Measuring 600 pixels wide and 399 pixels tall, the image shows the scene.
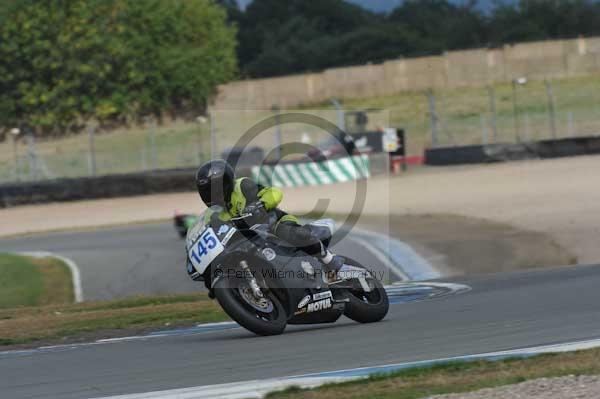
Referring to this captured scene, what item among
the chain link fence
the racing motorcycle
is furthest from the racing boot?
the chain link fence

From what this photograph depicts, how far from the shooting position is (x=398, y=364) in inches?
259

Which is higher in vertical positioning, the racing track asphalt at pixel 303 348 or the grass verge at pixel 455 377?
the grass verge at pixel 455 377

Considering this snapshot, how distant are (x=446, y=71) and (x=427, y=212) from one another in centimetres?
3165

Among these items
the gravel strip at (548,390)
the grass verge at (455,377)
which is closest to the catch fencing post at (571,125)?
the grass verge at (455,377)

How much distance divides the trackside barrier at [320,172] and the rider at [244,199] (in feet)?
76.7

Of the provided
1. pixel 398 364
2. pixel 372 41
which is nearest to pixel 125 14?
pixel 372 41

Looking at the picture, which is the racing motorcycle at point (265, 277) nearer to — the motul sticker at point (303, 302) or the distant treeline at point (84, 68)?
the motul sticker at point (303, 302)

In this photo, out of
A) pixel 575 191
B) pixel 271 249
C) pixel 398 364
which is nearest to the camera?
pixel 398 364

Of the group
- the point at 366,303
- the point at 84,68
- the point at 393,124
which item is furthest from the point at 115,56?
the point at 366,303

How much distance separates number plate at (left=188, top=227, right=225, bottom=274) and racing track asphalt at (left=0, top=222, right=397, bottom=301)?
22.6ft

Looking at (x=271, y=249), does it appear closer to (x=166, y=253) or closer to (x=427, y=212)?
(x=166, y=253)

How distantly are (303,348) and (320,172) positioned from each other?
24936mm

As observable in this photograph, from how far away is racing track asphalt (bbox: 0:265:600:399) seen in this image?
21.5 feet

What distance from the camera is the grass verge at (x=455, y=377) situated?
584cm
